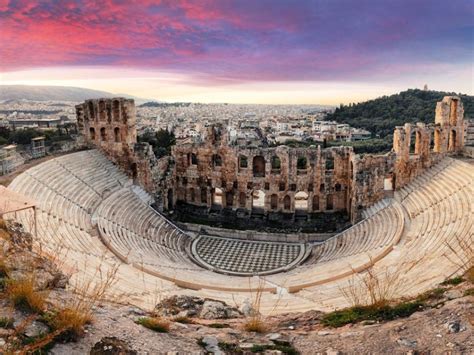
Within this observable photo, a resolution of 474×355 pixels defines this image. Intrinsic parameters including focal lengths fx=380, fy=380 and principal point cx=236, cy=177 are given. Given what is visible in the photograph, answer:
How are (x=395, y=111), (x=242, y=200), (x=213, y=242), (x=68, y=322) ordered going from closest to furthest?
(x=68, y=322), (x=213, y=242), (x=242, y=200), (x=395, y=111)

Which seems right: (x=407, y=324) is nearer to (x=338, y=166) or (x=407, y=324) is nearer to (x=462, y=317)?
(x=462, y=317)

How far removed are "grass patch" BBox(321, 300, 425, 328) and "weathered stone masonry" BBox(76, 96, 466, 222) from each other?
67.5ft

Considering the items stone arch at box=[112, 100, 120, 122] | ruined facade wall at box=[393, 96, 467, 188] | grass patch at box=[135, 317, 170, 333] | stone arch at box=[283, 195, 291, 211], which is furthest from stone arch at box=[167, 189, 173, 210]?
grass patch at box=[135, 317, 170, 333]

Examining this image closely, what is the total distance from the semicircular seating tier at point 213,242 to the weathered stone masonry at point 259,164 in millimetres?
1561

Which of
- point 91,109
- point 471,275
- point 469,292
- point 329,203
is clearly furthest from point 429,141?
point 91,109

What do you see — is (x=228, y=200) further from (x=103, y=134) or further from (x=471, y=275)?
(x=471, y=275)

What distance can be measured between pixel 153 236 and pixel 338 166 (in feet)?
52.2

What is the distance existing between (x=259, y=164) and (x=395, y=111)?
72222 millimetres

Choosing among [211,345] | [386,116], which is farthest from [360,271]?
[386,116]

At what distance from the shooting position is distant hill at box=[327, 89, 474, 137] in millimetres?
83250

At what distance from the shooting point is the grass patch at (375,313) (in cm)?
846

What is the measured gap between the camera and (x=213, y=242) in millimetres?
27453

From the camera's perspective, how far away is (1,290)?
26.2 feet

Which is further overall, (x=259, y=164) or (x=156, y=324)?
(x=259, y=164)
